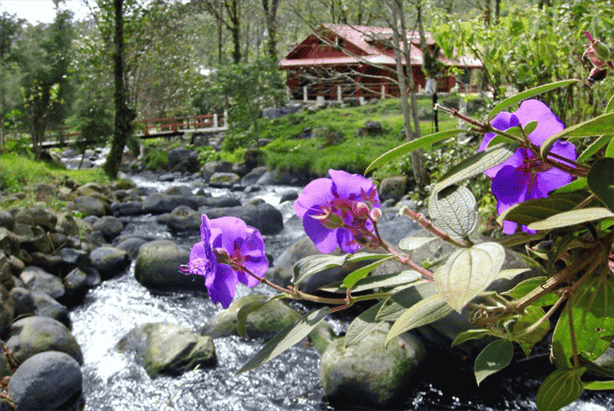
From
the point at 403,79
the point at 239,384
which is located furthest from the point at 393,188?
the point at 239,384

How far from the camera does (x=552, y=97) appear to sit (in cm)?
346

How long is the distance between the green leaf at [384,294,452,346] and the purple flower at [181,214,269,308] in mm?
202

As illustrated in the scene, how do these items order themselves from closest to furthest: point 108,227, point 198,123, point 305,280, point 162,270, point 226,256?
point 226,256
point 305,280
point 162,270
point 108,227
point 198,123

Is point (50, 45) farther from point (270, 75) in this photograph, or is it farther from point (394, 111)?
point (394, 111)

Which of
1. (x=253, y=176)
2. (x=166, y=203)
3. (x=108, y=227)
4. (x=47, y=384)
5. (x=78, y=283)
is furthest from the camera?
(x=253, y=176)

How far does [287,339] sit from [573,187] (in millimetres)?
296

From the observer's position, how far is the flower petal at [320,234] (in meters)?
0.57

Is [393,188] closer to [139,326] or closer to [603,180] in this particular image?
[139,326]

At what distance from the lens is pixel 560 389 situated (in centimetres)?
50

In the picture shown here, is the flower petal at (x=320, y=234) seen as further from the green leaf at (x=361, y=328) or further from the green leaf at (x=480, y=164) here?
the green leaf at (x=480, y=164)

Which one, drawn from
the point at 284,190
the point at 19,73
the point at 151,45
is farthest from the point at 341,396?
the point at 19,73

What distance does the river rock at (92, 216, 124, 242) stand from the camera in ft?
25.4

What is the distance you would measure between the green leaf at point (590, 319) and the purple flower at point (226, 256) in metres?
0.33

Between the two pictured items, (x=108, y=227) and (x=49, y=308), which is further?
(x=108, y=227)
